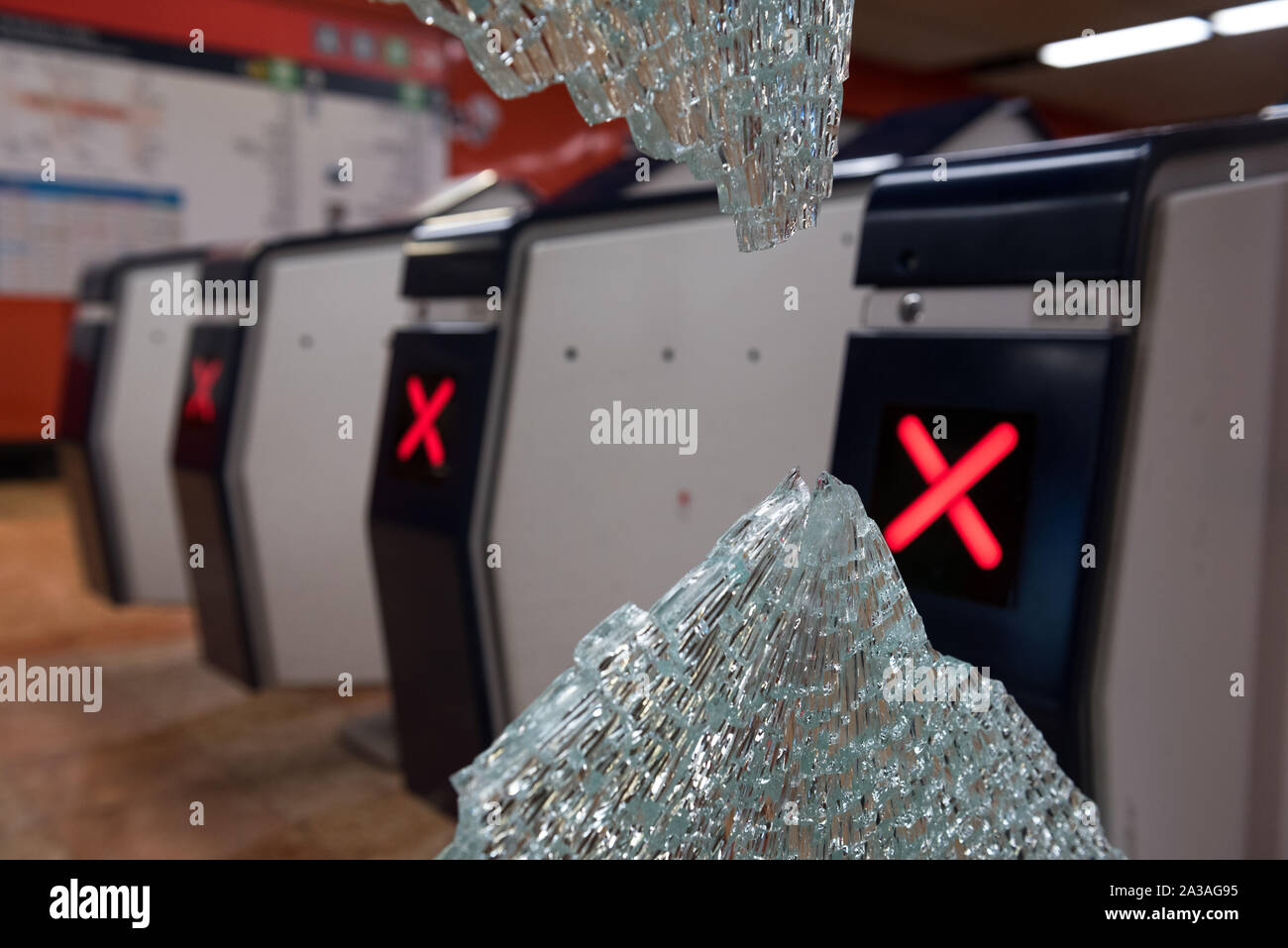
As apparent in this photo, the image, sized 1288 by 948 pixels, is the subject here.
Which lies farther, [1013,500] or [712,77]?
[1013,500]

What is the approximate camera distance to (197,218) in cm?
425

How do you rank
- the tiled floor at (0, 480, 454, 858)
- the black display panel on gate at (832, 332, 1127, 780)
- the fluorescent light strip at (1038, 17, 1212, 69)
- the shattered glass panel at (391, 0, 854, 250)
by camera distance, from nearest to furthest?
1. the shattered glass panel at (391, 0, 854, 250)
2. the black display panel on gate at (832, 332, 1127, 780)
3. the tiled floor at (0, 480, 454, 858)
4. the fluorescent light strip at (1038, 17, 1212, 69)

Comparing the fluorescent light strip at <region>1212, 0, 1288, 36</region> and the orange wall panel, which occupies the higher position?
the fluorescent light strip at <region>1212, 0, 1288, 36</region>

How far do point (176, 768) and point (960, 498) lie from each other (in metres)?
1.34

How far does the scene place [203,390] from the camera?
1.89 m

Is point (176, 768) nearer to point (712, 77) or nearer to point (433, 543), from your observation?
point (433, 543)

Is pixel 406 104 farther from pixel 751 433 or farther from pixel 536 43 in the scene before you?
pixel 536 43

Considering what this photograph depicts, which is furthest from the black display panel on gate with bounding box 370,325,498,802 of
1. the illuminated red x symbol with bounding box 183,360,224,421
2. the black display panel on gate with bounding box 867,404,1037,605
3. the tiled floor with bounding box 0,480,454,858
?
the illuminated red x symbol with bounding box 183,360,224,421

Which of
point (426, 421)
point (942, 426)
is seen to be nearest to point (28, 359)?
point (426, 421)

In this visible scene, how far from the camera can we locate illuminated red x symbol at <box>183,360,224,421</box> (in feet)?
6.09

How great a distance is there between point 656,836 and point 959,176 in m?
0.48

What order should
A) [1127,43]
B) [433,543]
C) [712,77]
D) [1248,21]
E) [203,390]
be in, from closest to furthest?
[712,77]
[433,543]
[203,390]
[1248,21]
[1127,43]

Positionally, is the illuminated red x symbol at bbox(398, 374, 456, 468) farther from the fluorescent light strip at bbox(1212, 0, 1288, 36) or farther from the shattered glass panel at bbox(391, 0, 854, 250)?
the fluorescent light strip at bbox(1212, 0, 1288, 36)

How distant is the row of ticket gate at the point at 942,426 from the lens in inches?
25.1
